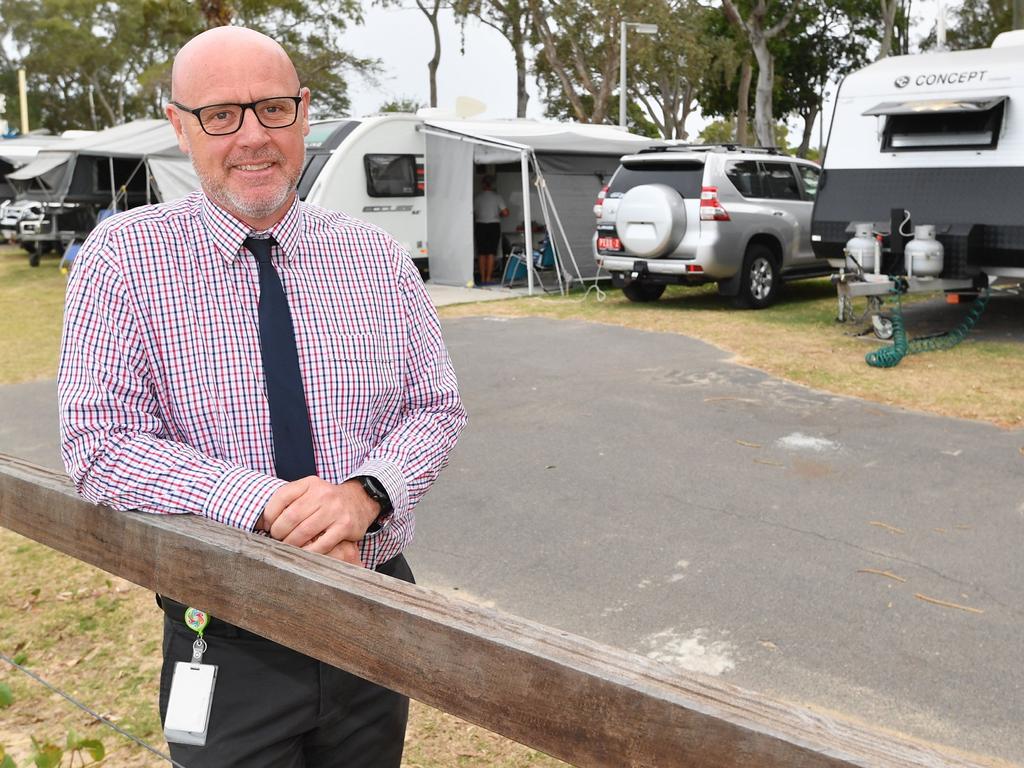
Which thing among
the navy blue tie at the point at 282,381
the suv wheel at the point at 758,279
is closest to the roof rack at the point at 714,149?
the suv wheel at the point at 758,279

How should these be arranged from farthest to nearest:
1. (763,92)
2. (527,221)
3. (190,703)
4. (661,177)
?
(763,92)
(527,221)
(661,177)
(190,703)

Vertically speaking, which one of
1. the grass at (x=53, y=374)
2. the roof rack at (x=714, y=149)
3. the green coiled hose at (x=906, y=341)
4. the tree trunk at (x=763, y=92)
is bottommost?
the grass at (x=53, y=374)

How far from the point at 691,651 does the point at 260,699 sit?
2.58 metres

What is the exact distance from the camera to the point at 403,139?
17.0 m

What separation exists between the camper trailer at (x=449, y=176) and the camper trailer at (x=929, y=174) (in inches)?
195

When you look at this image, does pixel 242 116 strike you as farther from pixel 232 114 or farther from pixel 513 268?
pixel 513 268

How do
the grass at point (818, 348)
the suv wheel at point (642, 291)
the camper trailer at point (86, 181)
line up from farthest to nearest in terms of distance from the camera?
the camper trailer at point (86, 181), the suv wheel at point (642, 291), the grass at point (818, 348)

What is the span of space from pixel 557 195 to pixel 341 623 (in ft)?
50.9

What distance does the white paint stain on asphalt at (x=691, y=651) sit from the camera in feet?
13.3

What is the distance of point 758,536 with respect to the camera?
547cm

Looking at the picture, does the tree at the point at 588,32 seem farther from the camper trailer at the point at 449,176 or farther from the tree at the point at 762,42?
the camper trailer at the point at 449,176

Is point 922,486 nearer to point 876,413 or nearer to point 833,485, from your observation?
point 833,485

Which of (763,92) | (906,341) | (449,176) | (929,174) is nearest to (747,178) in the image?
(929,174)

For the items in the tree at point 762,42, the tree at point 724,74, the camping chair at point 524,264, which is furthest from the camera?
the tree at point 724,74
